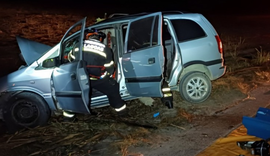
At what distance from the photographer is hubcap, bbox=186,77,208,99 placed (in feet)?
19.2

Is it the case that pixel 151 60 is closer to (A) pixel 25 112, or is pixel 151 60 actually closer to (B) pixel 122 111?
(B) pixel 122 111

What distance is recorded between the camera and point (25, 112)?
5.34 metres

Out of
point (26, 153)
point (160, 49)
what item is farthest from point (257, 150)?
point (26, 153)

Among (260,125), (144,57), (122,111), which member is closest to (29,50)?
(122,111)

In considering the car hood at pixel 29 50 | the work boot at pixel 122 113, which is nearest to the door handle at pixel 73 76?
the work boot at pixel 122 113

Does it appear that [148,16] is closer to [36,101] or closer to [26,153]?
[36,101]

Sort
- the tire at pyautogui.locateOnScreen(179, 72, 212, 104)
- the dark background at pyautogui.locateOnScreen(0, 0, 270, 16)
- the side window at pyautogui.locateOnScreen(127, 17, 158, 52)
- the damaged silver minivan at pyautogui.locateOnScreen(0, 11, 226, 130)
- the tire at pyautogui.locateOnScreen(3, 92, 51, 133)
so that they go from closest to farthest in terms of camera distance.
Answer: the damaged silver minivan at pyautogui.locateOnScreen(0, 11, 226, 130) → the tire at pyautogui.locateOnScreen(3, 92, 51, 133) → the side window at pyautogui.locateOnScreen(127, 17, 158, 52) → the tire at pyautogui.locateOnScreen(179, 72, 212, 104) → the dark background at pyautogui.locateOnScreen(0, 0, 270, 16)

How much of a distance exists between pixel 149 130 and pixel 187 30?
2.16m

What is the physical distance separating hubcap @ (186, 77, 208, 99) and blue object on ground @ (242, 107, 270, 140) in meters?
1.70

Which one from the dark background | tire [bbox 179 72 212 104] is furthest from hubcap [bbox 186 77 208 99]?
the dark background

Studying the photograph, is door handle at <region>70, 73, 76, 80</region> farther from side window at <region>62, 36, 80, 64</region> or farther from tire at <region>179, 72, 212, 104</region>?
tire at <region>179, 72, 212, 104</region>

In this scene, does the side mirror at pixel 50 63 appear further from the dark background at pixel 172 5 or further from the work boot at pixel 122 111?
the dark background at pixel 172 5

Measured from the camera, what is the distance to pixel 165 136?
15.3 ft

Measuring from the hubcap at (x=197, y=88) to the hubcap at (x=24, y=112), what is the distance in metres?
2.95
